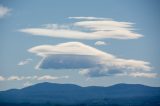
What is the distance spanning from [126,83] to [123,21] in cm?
130

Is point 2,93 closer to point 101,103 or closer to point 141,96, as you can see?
point 101,103

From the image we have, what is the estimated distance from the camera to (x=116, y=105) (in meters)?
7.87

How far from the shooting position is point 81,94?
7.82 meters

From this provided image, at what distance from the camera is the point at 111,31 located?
26.1ft

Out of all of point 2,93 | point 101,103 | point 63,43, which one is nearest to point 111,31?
point 63,43

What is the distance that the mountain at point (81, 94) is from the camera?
25.2 feet

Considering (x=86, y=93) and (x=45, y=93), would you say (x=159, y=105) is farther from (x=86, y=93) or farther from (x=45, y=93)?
(x=45, y=93)

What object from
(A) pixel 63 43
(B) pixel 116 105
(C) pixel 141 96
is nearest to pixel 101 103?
(B) pixel 116 105

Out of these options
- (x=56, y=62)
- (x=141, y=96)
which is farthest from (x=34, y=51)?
(x=141, y=96)

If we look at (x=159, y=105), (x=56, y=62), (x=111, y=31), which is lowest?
(x=159, y=105)

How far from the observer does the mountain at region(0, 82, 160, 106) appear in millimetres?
7688

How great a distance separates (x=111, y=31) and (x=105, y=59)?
613mm

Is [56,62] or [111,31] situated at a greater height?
[111,31]

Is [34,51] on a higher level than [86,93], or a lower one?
higher
